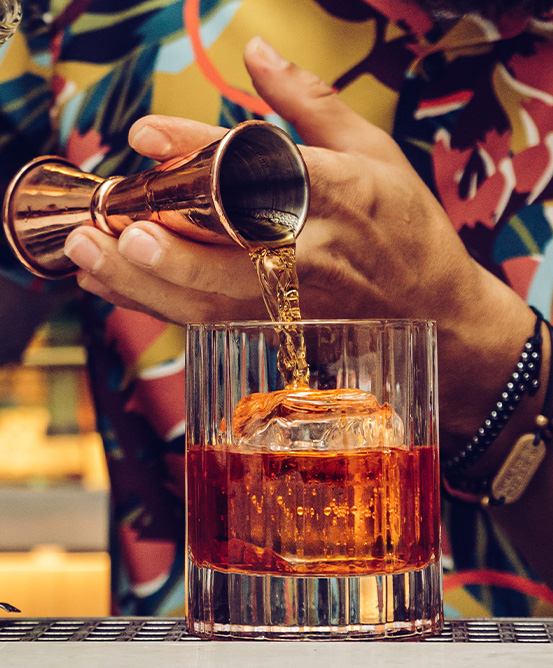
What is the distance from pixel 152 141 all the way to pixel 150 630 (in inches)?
16.2

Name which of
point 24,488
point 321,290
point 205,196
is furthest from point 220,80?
point 24,488

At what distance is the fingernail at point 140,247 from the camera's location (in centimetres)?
67

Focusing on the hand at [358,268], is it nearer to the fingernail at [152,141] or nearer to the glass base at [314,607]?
the fingernail at [152,141]

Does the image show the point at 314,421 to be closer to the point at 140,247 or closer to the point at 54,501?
the point at 140,247

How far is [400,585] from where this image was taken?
493mm

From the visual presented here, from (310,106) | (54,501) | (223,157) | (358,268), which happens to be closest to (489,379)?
(358,268)

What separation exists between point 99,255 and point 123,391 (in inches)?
16.3

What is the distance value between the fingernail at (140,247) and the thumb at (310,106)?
309mm

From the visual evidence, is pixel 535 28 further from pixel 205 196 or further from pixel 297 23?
pixel 205 196

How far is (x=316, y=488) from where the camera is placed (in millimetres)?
478

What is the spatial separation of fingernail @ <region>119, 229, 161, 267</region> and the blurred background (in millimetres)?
808

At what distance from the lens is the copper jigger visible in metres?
0.60

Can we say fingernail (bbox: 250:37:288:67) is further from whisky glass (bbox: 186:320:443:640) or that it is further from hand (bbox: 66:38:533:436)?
whisky glass (bbox: 186:320:443:640)

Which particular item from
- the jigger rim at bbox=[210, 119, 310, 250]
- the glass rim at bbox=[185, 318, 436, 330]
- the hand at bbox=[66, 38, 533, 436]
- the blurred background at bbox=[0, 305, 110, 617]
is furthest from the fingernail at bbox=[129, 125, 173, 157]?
the blurred background at bbox=[0, 305, 110, 617]
